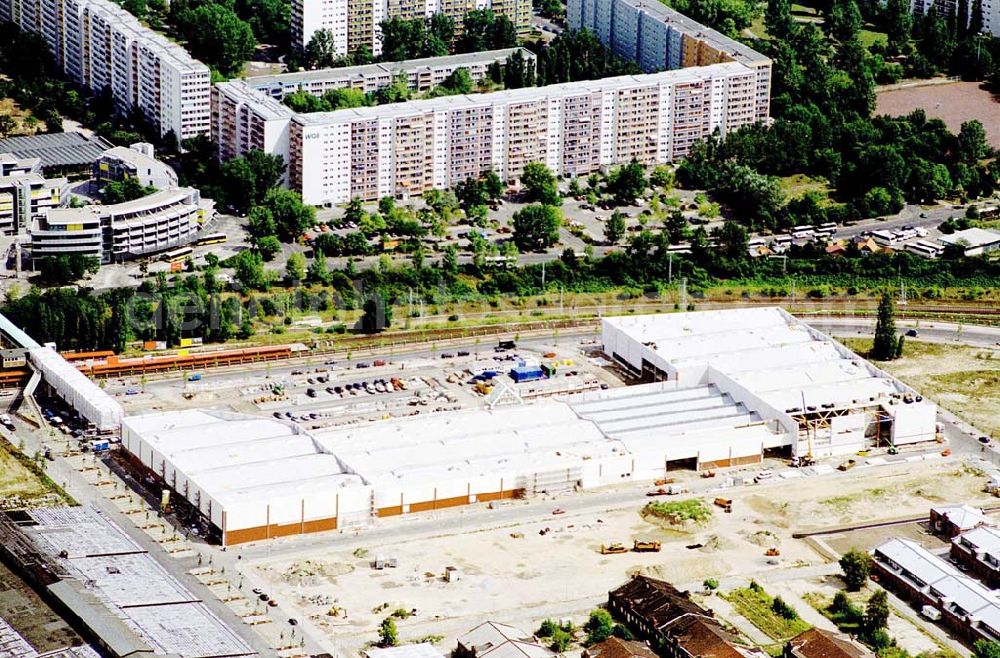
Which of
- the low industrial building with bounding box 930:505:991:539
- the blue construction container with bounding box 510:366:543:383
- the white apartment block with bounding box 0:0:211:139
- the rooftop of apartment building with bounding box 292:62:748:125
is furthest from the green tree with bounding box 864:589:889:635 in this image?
the white apartment block with bounding box 0:0:211:139

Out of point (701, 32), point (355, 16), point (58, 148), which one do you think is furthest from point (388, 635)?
point (355, 16)

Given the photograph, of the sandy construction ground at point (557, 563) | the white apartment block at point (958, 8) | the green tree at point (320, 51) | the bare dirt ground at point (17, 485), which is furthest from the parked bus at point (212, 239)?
the white apartment block at point (958, 8)

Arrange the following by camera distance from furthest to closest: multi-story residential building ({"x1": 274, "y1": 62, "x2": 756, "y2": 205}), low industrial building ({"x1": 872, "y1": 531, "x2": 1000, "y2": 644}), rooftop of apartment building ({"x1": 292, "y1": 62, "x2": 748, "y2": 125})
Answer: rooftop of apartment building ({"x1": 292, "y1": 62, "x2": 748, "y2": 125}) → multi-story residential building ({"x1": 274, "y1": 62, "x2": 756, "y2": 205}) → low industrial building ({"x1": 872, "y1": 531, "x2": 1000, "y2": 644})

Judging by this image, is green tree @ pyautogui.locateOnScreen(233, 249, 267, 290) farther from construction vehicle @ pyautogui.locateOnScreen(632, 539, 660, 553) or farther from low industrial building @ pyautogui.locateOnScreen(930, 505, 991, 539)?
low industrial building @ pyautogui.locateOnScreen(930, 505, 991, 539)

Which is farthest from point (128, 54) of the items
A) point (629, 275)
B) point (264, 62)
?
point (629, 275)

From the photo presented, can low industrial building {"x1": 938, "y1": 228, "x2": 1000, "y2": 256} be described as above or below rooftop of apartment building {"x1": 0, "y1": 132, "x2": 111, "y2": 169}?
below

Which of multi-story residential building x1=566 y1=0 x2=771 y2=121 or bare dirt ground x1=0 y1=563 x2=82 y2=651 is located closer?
bare dirt ground x1=0 y1=563 x2=82 y2=651

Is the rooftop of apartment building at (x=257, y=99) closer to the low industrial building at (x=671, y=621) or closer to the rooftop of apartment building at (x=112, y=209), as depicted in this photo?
the rooftop of apartment building at (x=112, y=209)

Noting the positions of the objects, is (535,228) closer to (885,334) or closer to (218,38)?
(885,334)
